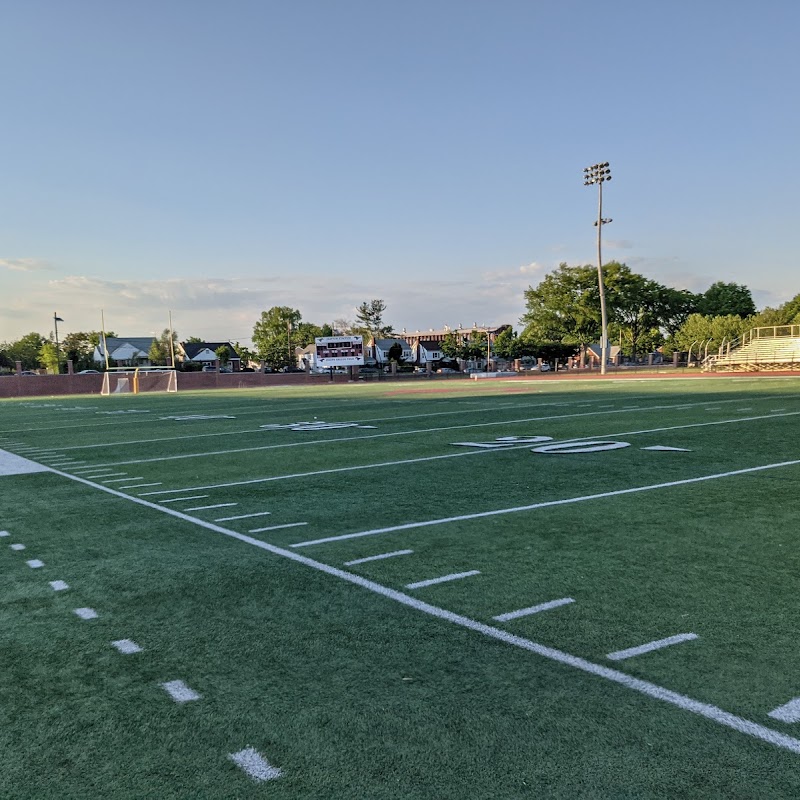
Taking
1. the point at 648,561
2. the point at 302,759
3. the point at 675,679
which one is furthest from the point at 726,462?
the point at 302,759

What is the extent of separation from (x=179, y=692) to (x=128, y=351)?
104 metres

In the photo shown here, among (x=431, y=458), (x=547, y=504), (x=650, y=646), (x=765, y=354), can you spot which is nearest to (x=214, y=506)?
(x=547, y=504)

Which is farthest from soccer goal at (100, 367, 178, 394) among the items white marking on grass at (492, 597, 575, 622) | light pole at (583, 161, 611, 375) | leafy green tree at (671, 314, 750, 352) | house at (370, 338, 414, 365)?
house at (370, 338, 414, 365)

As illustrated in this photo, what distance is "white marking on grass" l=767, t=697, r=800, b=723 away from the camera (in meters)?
2.41

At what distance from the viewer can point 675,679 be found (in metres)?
2.72

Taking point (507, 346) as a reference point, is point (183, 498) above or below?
below

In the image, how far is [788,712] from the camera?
2.45 m

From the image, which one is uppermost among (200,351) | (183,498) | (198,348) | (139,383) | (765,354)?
(198,348)

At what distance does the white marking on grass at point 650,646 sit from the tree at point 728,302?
93.8m

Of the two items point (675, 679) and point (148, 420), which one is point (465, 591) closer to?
point (675, 679)

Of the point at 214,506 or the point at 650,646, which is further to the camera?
the point at 214,506

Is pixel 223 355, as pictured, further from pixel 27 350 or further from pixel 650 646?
pixel 650 646

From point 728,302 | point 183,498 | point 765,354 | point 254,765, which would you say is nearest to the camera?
point 254,765

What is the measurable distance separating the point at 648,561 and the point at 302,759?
113 inches
